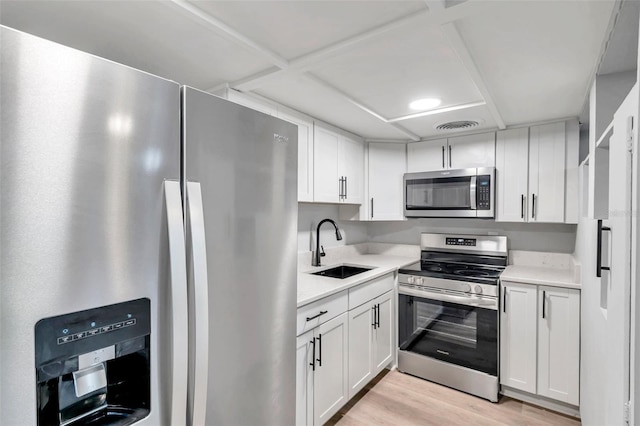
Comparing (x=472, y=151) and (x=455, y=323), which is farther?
(x=472, y=151)

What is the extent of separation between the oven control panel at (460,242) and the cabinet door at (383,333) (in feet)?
3.03

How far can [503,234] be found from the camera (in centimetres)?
296

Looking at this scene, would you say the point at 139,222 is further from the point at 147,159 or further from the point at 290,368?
the point at 290,368

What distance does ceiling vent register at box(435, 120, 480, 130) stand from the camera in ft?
8.43

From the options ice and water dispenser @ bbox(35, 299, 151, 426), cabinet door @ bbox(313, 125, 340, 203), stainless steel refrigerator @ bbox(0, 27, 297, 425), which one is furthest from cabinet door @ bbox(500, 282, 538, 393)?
ice and water dispenser @ bbox(35, 299, 151, 426)

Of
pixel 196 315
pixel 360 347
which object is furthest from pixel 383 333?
pixel 196 315

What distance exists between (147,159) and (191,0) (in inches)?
25.6

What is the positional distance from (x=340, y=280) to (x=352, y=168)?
1.19 m

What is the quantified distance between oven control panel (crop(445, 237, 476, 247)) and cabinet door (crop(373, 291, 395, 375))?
92 cm

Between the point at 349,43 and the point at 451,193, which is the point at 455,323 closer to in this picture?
the point at 451,193

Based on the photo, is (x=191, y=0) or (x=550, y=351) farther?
(x=550, y=351)

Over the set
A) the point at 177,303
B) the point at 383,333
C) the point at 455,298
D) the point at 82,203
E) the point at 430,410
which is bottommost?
the point at 430,410

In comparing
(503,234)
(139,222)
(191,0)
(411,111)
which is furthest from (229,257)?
(503,234)

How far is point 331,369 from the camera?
1987 mm
